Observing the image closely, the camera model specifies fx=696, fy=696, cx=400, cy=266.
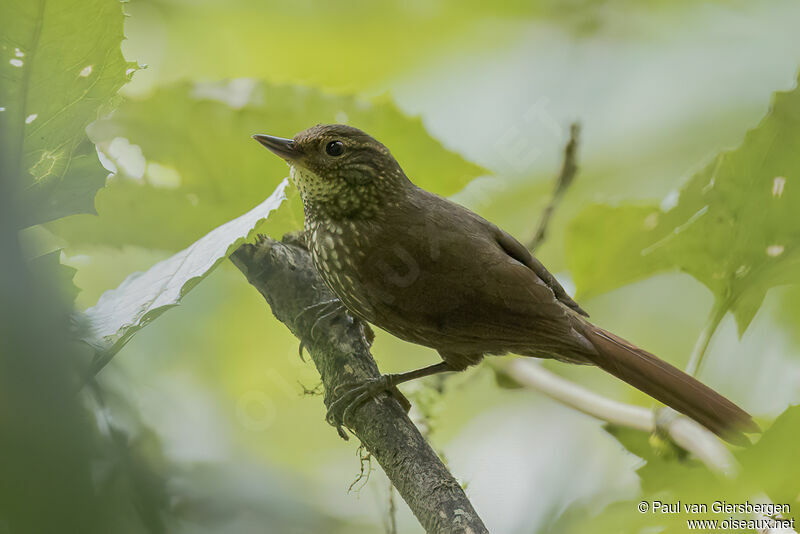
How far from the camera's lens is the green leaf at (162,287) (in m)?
0.51

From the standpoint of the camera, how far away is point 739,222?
41.4 inches

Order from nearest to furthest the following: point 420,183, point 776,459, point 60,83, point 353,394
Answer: point 60,83 < point 776,459 < point 353,394 < point 420,183

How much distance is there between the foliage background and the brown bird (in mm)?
85

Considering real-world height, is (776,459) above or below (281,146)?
below

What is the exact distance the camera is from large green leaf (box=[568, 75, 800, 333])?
1.01m

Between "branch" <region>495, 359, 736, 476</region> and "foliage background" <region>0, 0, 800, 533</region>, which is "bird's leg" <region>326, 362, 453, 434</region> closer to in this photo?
"foliage background" <region>0, 0, 800, 533</region>

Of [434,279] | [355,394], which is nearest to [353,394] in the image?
[355,394]

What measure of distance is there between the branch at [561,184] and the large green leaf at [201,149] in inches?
7.4

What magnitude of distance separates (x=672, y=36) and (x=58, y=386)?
6.30 feet

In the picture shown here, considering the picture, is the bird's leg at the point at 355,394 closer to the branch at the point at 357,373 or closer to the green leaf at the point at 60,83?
the branch at the point at 357,373

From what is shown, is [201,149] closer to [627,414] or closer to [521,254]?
[521,254]

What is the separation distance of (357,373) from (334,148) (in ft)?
1.03

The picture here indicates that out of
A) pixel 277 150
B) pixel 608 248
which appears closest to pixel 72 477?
pixel 277 150

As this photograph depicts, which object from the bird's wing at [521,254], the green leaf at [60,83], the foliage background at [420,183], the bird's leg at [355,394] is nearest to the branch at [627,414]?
the foliage background at [420,183]
